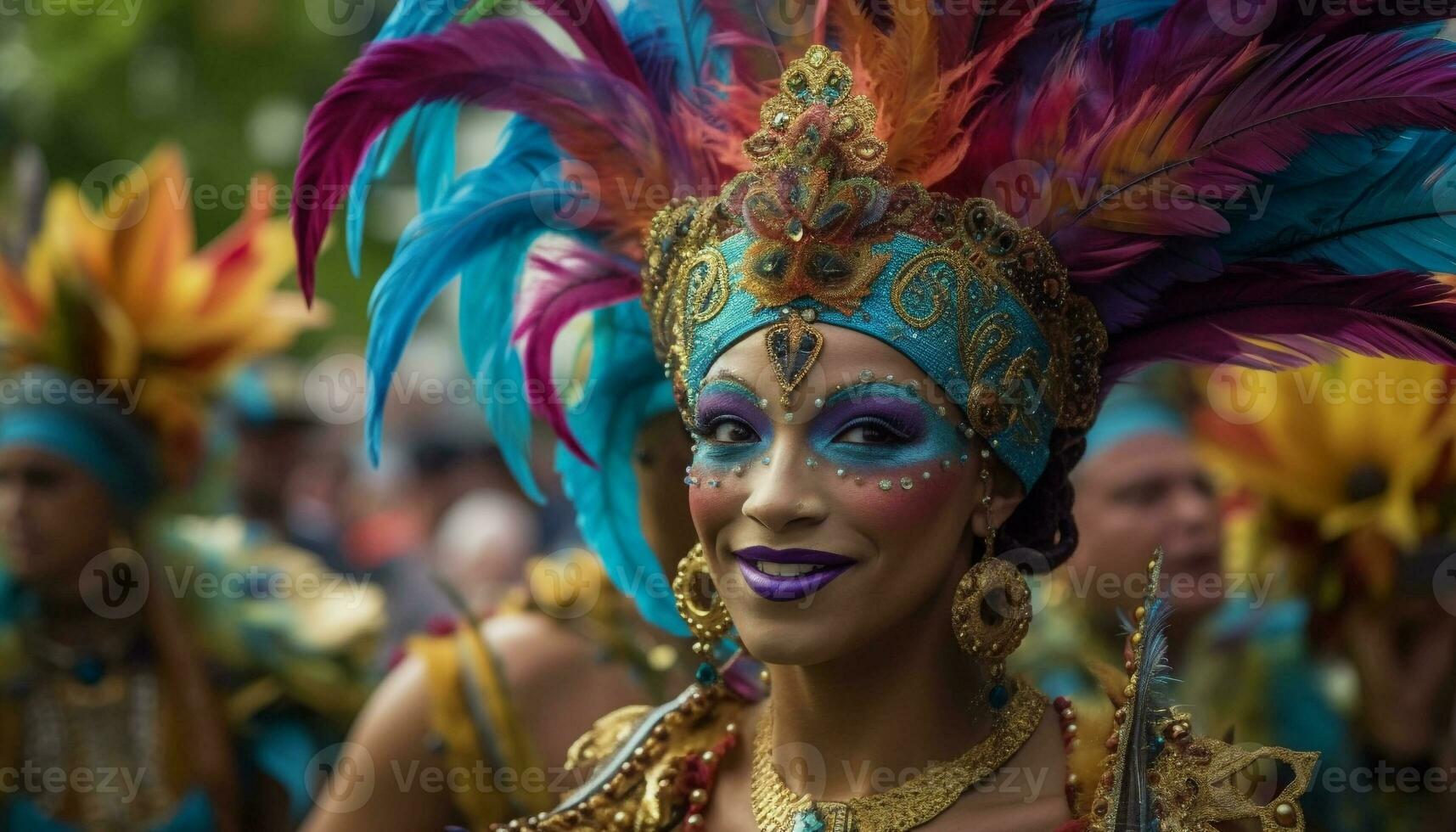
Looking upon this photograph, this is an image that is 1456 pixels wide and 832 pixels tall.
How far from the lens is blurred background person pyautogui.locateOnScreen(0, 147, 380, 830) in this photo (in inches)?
219

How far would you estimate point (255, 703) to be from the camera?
5.74 meters

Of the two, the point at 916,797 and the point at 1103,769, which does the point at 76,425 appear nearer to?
the point at 916,797

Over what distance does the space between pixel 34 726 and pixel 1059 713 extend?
12.1ft

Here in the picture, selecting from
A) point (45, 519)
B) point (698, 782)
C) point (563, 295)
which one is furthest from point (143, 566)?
point (698, 782)

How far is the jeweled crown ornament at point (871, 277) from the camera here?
3.08 m

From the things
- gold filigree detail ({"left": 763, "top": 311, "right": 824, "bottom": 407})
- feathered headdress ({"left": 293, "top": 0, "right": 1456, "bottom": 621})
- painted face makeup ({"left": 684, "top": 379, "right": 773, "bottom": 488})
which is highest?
feathered headdress ({"left": 293, "top": 0, "right": 1456, "bottom": 621})

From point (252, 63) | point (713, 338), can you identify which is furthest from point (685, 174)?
point (252, 63)

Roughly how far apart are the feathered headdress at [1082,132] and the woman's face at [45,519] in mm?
2583

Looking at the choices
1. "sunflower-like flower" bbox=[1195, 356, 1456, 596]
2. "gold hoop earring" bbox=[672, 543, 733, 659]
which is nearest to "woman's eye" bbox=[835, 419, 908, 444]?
"gold hoop earring" bbox=[672, 543, 733, 659]

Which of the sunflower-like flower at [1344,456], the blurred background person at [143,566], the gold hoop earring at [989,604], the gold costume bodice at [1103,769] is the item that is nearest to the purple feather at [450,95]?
the gold hoop earring at [989,604]

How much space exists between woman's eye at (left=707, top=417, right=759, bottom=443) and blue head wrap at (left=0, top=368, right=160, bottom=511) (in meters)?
3.38

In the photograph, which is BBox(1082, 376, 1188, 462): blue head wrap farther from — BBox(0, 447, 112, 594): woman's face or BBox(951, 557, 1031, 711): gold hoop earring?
BBox(0, 447, 112, 594): woman's face

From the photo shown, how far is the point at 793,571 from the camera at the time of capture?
3.01 meters

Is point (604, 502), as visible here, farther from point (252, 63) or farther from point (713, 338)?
point (252, 63)
